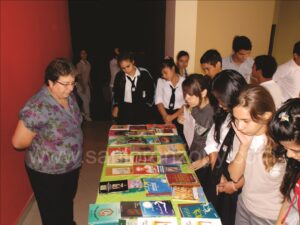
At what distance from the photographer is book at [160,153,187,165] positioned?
208 centimetres

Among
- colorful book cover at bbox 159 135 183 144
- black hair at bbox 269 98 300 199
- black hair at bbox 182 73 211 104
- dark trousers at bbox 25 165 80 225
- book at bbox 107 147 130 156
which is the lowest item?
dark trousers at bbox 25 165 80 225

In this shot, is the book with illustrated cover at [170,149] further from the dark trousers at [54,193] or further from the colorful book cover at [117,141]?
the dark trousers at [54,193]

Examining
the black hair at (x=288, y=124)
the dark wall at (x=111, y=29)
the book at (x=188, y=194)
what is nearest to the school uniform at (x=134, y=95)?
the book at (x=188, y=194)

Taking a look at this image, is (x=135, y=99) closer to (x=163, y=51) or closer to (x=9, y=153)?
(x=9, y=153)

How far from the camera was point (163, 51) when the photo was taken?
5.45m

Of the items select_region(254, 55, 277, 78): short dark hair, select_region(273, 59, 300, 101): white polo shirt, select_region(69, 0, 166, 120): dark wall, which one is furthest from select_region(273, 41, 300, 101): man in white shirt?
select_region(69, 0, 166, 120): dark wall

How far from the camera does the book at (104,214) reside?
1451 mm

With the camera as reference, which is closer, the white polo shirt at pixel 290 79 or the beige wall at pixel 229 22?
the white polo shirt at pixel 290 79

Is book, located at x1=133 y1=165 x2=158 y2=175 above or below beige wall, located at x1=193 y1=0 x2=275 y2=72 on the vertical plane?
below

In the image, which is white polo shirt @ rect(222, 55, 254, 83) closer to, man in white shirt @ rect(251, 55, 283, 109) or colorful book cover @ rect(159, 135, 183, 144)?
man in white shirt @ rect(251, 55, 283, 109)

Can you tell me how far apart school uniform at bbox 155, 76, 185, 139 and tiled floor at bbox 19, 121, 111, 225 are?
130 cm

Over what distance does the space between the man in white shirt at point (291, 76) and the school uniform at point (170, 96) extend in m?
1.36

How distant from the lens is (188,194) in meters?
1.69

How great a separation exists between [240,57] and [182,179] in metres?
2.37
